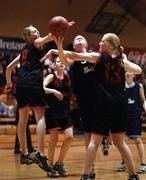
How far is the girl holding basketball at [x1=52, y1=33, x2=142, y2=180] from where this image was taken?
4.77 metres

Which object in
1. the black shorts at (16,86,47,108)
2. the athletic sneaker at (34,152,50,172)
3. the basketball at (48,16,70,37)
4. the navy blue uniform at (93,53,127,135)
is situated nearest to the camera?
the navy blue uniform at (93,53,127,135)

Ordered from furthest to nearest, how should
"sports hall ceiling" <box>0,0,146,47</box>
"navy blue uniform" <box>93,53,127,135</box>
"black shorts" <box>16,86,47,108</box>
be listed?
"sports hall ceiling" <box>0,0,146,47</box> < "black shorts" <box>16,86,47,108</box> < "navy blue uniform" <box>93,53,127,135</box>

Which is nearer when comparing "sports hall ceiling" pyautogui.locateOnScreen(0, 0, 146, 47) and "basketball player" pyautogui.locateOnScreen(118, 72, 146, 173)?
"basketball player" pyautogui.locateOnScreen(118, 72, 146, 173)

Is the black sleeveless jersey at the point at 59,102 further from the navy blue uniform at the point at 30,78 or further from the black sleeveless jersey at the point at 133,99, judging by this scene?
the black sleeveless jersey at the point at 133,99

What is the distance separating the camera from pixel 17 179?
5461 mm

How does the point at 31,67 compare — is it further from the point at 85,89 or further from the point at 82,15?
the point at 82,15

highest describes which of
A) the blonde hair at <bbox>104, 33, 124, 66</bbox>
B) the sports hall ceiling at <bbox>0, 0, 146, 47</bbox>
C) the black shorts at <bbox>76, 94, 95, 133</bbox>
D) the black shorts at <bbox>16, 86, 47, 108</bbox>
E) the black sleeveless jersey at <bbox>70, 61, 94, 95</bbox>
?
the sports hall ceiling at <bbox>0, 0, 146, 47</bbox>

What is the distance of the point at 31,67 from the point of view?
18.6 ft

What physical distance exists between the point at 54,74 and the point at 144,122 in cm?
785

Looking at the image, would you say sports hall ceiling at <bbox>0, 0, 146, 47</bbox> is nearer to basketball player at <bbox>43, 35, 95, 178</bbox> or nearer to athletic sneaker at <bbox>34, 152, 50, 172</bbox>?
basketball player at <bbox>43, 35, 95, 178</bbox>

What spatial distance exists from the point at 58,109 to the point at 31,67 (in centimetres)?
73

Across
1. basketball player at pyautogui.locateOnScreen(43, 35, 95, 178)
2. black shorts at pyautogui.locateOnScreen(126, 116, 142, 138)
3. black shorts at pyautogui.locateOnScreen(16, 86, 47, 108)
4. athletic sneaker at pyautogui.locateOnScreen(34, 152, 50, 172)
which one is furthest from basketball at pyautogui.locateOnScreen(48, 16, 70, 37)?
black shorts at pyautogui.locateOnScreen(126, 116, 142, 138)

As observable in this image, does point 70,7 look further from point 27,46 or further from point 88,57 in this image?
point 88,57

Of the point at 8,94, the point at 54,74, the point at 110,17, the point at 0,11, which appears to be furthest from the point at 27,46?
the point at 110,17
